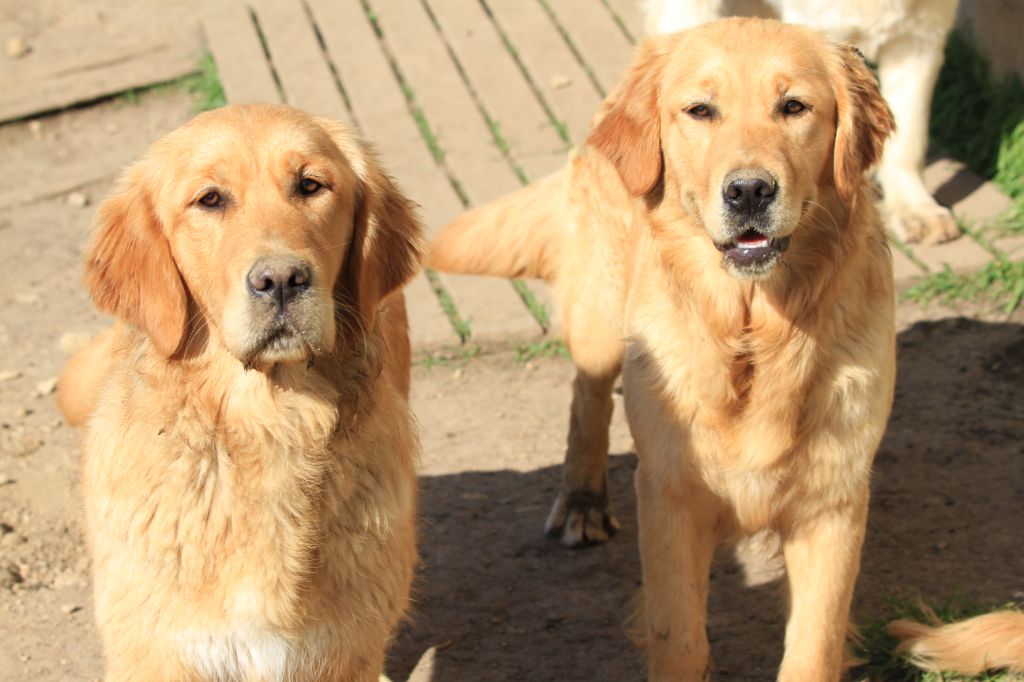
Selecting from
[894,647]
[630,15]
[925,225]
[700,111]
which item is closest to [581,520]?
[894,647]

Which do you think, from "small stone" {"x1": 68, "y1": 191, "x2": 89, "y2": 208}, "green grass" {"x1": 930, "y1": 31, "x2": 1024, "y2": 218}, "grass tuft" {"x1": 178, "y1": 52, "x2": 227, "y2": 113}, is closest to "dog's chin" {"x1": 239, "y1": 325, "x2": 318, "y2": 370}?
"small stone" {"x1": 68, "y1": 191, "x2": 89, "y2": 208}

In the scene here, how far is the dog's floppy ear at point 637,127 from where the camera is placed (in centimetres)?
406

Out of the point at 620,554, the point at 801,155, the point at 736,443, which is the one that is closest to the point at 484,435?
the point at 620,554

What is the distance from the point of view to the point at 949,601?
14.4 feet

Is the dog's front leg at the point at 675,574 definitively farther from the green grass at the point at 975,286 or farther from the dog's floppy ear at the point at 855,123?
the green grass at the point at 975,286

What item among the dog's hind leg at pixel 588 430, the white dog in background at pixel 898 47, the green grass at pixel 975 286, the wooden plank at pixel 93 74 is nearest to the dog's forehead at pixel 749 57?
the dog's hind leg at pixel 588 430

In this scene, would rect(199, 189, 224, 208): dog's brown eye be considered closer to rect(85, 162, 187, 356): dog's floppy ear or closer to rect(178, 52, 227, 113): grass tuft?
rect(85, 162, 187, 356): dog's floppy ear

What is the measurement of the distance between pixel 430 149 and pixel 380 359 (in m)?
3.97

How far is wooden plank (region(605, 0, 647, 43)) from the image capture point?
8.10m

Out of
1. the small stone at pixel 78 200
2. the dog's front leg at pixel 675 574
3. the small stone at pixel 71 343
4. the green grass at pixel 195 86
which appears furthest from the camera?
the green grass at pixel 195 86

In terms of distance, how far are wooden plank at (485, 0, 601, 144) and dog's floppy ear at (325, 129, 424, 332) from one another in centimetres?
367

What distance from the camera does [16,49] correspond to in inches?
332

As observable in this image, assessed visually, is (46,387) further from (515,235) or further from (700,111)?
(700,111)

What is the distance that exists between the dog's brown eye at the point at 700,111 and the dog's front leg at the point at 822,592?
1151 millimetres
